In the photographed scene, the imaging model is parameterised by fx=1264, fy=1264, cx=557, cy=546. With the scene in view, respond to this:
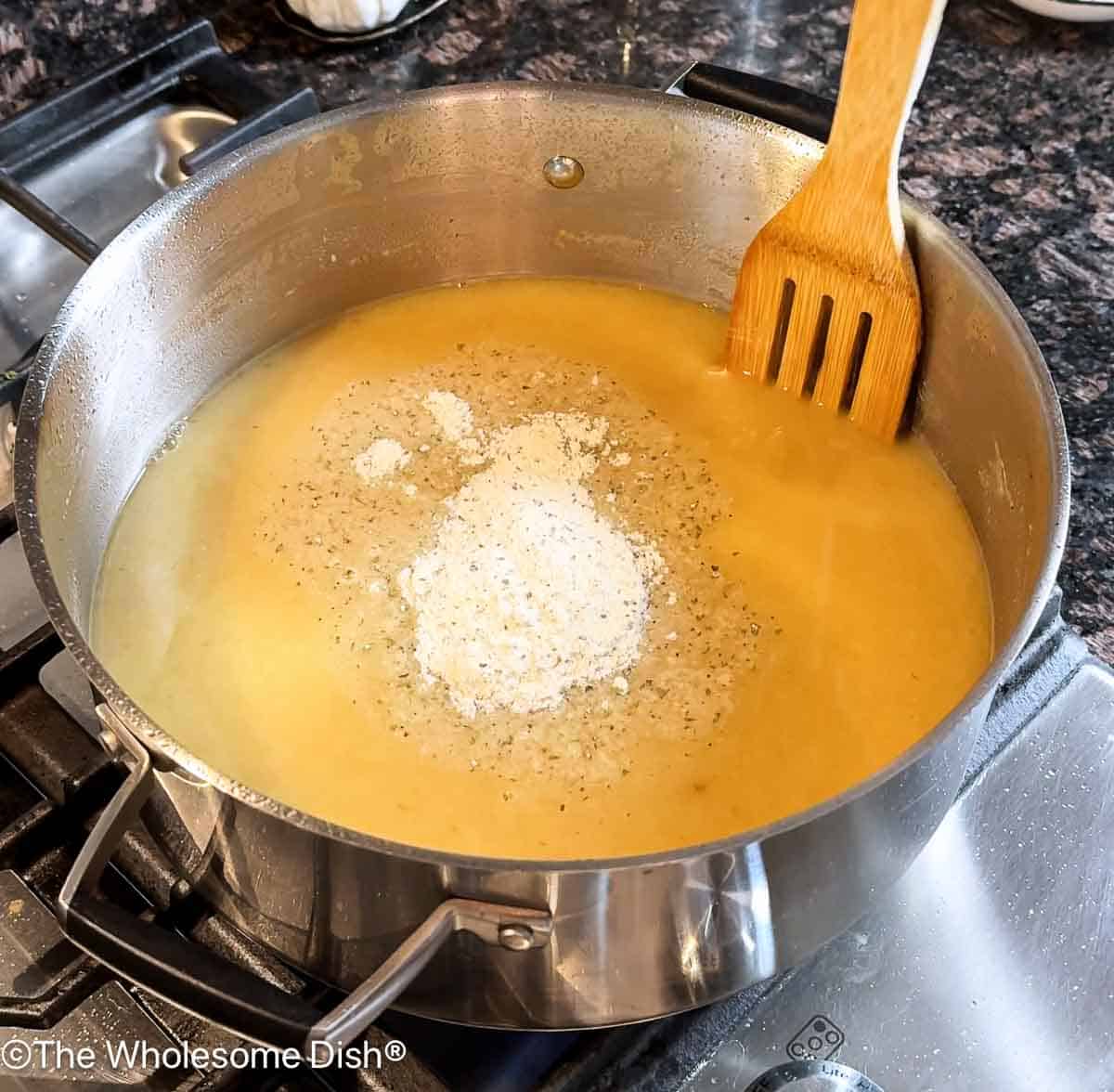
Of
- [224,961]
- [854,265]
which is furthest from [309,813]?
[854,265]

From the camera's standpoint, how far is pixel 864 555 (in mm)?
1004

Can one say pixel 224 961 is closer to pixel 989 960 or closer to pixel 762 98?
pixel 989 960

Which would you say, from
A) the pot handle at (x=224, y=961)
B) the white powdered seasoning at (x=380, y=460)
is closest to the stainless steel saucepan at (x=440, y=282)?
the pot handle at (x=224, y=961)

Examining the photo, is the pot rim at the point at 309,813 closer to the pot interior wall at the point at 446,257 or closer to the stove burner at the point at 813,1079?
the pot interior wall at the point at 446,257

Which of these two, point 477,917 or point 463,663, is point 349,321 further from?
point 477,917

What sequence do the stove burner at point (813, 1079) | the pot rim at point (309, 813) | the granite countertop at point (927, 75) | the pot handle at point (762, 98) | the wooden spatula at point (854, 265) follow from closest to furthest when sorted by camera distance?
the pot rim at point (309, 813)
the stove burner at point (813, 1079)
the wooden spatula at point (854, 265)
the pot handle at point (762, 98)
the granite countertop at point (927, 75)

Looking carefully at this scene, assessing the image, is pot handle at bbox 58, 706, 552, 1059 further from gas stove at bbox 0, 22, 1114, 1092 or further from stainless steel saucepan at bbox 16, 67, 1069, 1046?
gas stove at bbox 0, 22, 1114, 1092

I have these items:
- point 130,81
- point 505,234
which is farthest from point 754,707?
point 130,81

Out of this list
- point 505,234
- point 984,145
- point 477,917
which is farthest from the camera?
point 984,145

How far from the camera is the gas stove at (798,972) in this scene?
0.73 meters

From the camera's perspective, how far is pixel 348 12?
1335 millimetres

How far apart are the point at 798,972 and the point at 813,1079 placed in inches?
2.5

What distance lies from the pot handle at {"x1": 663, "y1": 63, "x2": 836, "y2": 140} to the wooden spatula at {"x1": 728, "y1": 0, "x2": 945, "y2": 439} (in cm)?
13

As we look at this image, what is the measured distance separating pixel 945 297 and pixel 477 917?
593 mm
